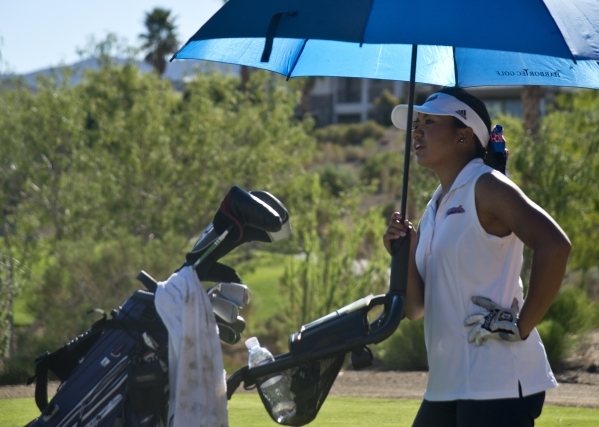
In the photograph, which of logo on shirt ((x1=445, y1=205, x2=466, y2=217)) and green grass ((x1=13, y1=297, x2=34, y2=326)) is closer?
logo on shirt ((x1=445, y1=205, x2=466, y2=217))

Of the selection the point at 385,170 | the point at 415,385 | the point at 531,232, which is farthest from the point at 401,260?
the point at 385,170

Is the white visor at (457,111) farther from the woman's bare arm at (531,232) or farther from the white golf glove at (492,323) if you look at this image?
the white golf glove at (492,323)

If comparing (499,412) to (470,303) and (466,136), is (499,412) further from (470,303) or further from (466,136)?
(466,136)

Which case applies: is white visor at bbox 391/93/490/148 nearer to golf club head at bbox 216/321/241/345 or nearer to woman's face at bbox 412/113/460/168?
woman's face at bbox 412/113/460/168

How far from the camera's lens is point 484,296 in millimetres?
3180

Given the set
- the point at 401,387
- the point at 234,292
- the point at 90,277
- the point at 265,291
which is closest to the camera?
the point at 234,292

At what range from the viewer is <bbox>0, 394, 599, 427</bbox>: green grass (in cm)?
641

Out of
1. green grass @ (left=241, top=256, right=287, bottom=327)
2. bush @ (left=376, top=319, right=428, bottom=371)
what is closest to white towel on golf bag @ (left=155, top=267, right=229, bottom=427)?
bush @ (left=376, top=319, right=428, bottom=371)

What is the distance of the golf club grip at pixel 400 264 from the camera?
337 cm

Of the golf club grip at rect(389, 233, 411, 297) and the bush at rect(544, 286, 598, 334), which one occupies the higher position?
the golf club grip at rect(389, 233, 411, 297)

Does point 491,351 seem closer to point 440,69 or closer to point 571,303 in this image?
point 440,69

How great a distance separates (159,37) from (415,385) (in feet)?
151

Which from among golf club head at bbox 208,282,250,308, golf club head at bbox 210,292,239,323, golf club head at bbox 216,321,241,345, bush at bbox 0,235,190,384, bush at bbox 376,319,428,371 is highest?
golf club head at bbox 208,282,250,308

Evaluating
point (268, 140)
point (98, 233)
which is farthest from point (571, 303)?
point (98, 233)
